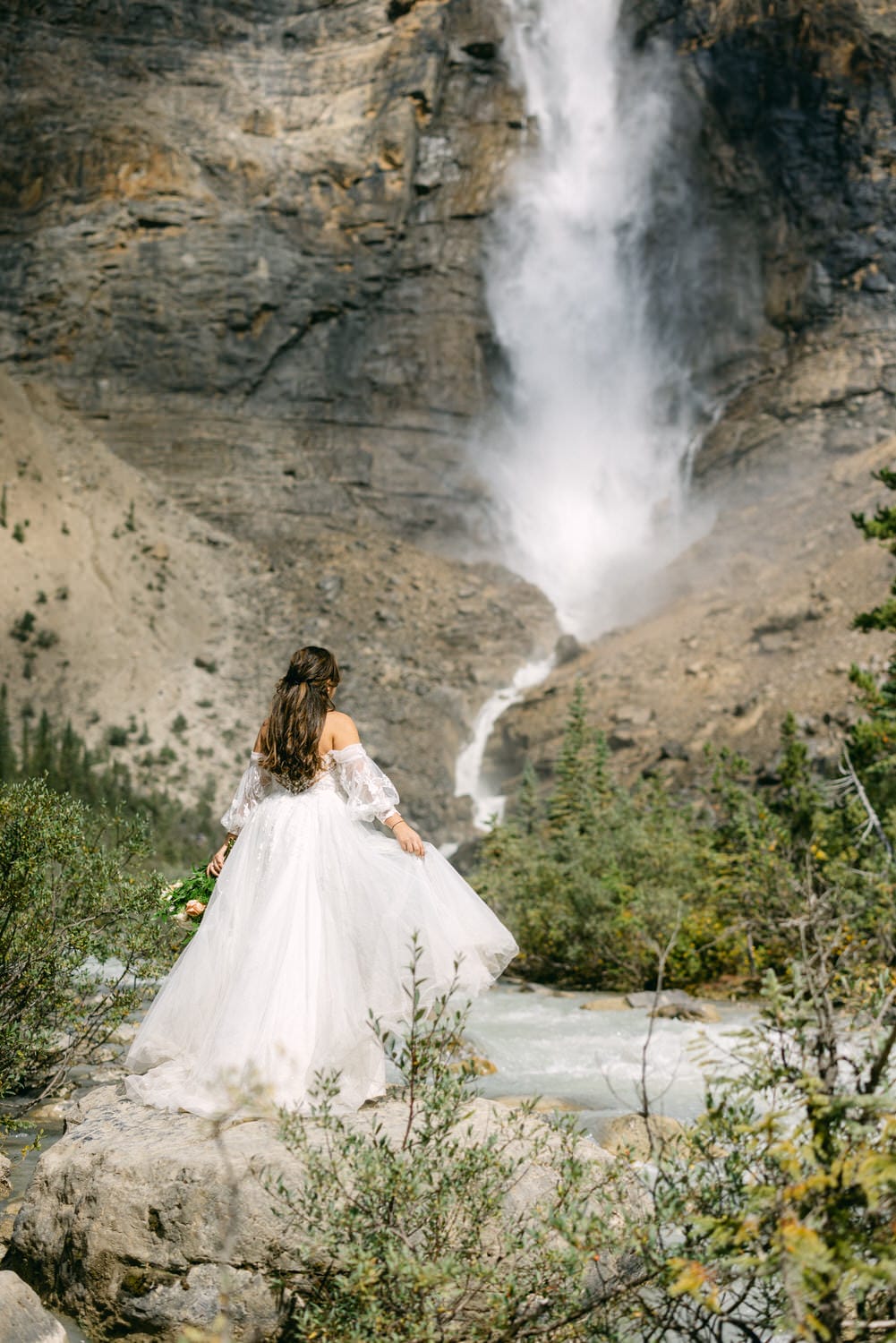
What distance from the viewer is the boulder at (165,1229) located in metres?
4.22

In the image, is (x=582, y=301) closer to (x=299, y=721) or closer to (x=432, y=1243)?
(x=299, y=721)

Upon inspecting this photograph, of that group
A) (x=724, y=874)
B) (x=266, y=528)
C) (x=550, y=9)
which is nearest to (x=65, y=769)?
(x=266, y=528)

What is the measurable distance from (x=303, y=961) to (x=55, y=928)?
2.37m

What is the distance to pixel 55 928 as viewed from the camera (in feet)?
22.9

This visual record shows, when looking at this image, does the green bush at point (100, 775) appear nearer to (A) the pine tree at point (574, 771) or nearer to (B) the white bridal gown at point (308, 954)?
(A) the pine tree at point (574, 771)

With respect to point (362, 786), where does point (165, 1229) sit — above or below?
below

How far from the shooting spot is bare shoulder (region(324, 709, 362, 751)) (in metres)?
5.95

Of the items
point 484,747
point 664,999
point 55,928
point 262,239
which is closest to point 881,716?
point 664,999

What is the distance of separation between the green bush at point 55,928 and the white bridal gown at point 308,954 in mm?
1549

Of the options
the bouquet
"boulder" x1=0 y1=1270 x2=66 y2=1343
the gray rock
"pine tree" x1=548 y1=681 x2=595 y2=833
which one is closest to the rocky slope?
"pine tree" x1=548 y1=681 x2=595 y2=833

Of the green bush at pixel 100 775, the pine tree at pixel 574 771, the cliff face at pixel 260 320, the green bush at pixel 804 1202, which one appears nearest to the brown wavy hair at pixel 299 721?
the green bush at pixel 804 1202

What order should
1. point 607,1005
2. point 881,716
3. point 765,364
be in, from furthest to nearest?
point 765,364 → point 881,716 → point 607,1005

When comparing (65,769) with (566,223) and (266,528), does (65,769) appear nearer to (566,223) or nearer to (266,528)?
(266,528)

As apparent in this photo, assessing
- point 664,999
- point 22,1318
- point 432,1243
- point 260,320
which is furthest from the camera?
point 260,320
